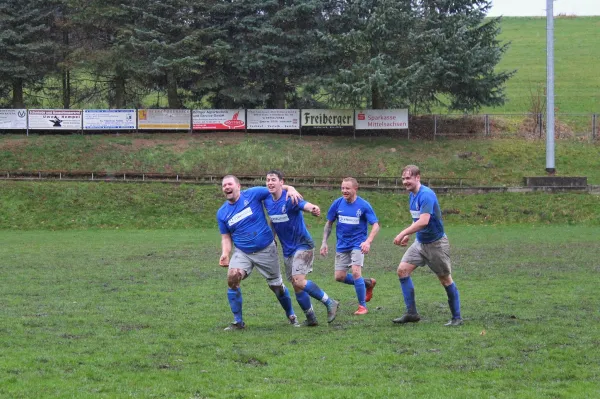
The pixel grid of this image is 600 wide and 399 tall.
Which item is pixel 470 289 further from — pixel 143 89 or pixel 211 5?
pixel 143 89

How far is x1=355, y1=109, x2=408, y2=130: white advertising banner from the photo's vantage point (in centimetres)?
4525

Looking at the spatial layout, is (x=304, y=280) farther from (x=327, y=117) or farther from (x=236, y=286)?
(x=327, y=117)

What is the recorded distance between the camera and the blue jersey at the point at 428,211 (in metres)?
10.2

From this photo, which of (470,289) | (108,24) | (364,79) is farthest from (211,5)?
(470,289)

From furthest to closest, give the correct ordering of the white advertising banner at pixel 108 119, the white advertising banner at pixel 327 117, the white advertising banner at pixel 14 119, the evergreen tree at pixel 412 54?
the white advertising banner at pixel 327 117 → the white advertising banner at pixel 108 119 → the white advertising banner at pixel 14 119 → the evergreen tree at pixel 412 54

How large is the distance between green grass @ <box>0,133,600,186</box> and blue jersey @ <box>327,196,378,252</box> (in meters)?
27.6

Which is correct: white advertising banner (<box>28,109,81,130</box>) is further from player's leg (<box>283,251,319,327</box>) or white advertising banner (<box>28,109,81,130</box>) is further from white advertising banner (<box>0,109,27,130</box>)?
player's leg (<box>283,251,319,327</box>)

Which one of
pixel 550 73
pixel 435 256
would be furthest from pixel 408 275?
pixel 550 73

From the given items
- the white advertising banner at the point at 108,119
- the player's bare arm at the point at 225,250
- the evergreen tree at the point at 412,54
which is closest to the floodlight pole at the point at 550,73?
the evergreen tree at the point at 412,54

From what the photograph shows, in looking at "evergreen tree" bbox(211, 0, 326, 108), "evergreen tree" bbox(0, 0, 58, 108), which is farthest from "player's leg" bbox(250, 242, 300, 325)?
"evergreen tree" bbox(0, 0, 58, 108)

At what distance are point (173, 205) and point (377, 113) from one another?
15672mm

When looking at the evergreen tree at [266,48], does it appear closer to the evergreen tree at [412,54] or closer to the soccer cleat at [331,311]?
the evergreen tree at [412,54]

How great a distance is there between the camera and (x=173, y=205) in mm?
34781

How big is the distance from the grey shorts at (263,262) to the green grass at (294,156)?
96.5 ft
